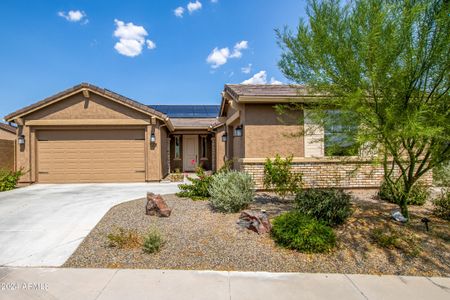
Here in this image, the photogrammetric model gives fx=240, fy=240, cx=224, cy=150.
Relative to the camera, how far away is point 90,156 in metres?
10.9

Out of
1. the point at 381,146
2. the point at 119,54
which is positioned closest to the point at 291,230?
the point at 381,146

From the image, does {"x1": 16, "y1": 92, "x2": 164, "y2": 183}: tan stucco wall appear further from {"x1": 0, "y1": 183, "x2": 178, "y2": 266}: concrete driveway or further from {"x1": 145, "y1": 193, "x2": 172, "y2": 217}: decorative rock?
{"x1": 145, "y1": 193, "x2": 172, "y2": 217}: decorative rock

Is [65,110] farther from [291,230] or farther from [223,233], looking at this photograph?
[291,230]

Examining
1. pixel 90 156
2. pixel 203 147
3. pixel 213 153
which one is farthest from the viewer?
pixel 203 147

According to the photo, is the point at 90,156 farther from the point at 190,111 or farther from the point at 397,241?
the point at 190,111

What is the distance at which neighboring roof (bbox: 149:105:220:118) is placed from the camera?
2184 cm

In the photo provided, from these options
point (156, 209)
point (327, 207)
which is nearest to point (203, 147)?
point (156, 209)

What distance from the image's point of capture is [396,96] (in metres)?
4.14

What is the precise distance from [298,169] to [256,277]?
577 centimetres

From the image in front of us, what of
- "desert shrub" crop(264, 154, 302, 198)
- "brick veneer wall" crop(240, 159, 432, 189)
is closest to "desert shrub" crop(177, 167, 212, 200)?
"brick veneer wall" crop(240, 159, 432, 189)

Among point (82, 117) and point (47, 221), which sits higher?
point (82, 117)

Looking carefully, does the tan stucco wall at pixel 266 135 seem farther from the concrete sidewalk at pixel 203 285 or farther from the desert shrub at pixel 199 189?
the concrete sidewalk at pixel 203 285

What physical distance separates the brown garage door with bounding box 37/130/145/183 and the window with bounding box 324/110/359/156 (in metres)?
8.40

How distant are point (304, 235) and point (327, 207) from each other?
1.11 meters
